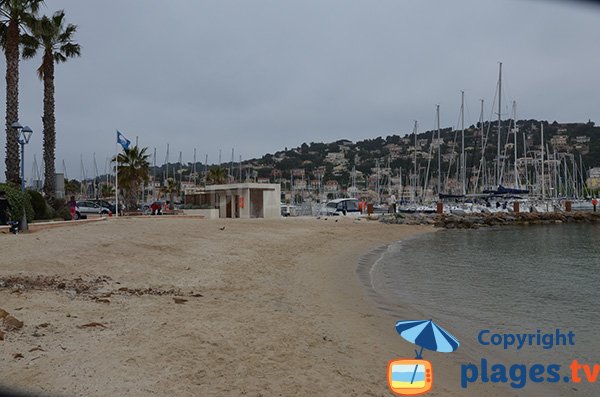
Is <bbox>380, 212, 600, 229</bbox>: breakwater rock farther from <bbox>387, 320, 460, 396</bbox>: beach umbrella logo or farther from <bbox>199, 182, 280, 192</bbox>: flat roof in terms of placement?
<bbox>387, 320, 460, 396</bbox>: beach umbrella logo

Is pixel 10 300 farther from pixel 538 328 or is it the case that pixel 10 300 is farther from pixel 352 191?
pixel 352 191

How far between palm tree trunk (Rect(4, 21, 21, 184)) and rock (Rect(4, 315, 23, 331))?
19233 millimetres

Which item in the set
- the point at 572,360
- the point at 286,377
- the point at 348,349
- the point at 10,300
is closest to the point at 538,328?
the point at 572,360

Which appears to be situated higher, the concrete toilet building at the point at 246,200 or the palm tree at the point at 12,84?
the palm tree at the point at 12,84

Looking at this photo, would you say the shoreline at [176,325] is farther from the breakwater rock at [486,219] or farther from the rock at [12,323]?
the breakwater rock at [486,219]

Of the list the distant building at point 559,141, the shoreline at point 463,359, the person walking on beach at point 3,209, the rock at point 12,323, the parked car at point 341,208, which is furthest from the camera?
the distant building at point 559,141

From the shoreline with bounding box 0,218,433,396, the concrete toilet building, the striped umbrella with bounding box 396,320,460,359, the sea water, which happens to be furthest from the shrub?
the concrete toilet building

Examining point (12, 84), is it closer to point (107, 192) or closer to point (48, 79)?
point (48, 79)

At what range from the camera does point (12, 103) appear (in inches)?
883

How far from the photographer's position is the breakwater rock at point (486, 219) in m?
49.7

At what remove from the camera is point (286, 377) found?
524cm

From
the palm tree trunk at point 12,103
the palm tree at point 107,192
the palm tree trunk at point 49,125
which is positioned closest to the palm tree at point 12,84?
the palm tree trunk at point 12,103

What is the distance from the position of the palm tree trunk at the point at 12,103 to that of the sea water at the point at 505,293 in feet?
58.4

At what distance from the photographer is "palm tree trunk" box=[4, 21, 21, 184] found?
22391mm
